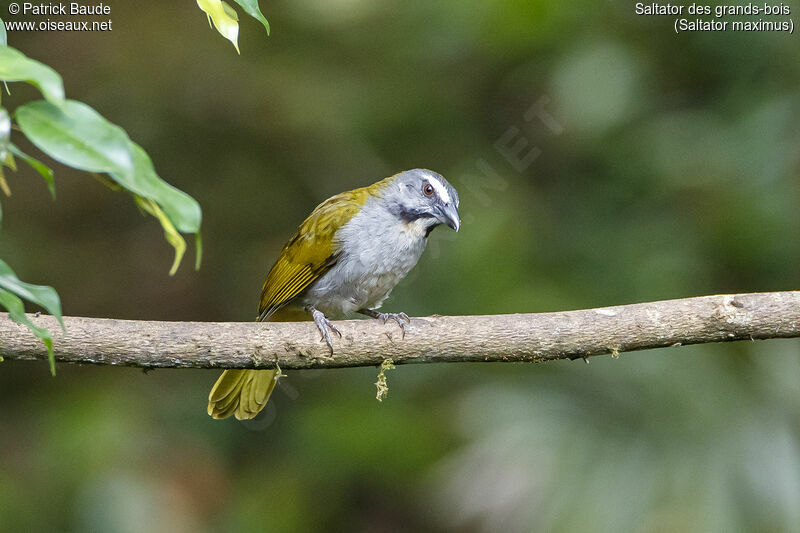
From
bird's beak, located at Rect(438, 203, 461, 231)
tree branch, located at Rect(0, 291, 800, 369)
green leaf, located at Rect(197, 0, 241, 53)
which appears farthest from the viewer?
bird's beak, located at Rect(438, 203, 461, 231)

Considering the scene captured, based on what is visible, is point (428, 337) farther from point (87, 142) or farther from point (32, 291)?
point (87, 142)

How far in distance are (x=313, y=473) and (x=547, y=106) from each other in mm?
3060

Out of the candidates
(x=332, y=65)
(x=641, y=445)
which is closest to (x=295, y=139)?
(x=332, y=65)

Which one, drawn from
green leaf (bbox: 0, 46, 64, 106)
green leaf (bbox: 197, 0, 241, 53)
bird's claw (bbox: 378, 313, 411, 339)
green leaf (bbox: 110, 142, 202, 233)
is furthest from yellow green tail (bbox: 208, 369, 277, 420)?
green leaf (bbox: 0, 46, 64, 106)

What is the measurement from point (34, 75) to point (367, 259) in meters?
2.80

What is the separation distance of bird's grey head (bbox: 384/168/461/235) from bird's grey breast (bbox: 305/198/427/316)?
0.04 meters

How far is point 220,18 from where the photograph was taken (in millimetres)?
2072

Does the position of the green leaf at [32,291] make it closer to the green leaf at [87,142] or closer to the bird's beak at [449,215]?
the green leaf at [87,142]

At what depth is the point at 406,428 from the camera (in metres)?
5.39

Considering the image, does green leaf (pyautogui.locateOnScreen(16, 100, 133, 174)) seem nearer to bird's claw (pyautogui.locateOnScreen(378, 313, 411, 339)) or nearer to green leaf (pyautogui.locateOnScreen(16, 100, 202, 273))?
green leaf (pyautogui.locateOnScreen(16, 100, 202, 273))

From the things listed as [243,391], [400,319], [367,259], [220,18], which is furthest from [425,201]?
[220,18]

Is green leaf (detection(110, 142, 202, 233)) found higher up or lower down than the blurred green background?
higher up

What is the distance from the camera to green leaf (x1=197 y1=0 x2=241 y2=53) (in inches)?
80.4

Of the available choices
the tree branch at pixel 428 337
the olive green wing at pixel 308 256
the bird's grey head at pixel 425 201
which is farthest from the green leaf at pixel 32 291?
the bird's grey head at pixel 425 201
